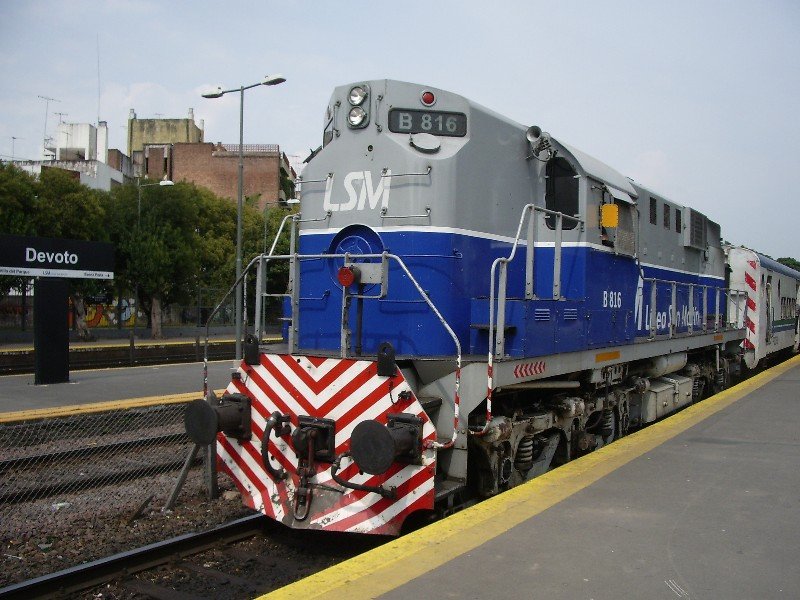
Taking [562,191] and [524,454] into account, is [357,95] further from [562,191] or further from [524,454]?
[524,454]

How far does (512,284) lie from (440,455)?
6.18 ft

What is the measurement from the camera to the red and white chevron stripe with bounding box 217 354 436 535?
5.03 metres

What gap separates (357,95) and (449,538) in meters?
3.72

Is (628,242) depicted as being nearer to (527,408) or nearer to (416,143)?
(527,408)

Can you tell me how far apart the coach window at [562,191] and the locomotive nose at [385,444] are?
9.29ft

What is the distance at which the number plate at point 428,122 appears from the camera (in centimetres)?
596

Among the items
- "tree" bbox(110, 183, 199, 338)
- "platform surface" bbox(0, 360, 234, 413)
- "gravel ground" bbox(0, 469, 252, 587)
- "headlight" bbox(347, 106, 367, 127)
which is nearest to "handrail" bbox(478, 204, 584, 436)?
"headlight" bbox(347, 106, 367, 127)

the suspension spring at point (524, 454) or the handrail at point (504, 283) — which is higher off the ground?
the handrail at point (504, 283)

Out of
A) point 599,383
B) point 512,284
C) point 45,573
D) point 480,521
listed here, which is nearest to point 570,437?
point 599,383

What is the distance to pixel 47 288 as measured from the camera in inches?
531

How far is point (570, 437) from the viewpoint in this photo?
7117 mm

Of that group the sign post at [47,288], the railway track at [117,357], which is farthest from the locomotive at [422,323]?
the railway track at [117,357]

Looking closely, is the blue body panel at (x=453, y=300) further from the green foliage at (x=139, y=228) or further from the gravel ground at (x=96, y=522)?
the green foliage at (x=139, y=228)

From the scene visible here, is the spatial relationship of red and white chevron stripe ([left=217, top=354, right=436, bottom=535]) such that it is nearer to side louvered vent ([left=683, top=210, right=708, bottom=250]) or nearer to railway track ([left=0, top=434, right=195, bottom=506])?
railway track ([left=0, top=434, right=195, bottom=506])
